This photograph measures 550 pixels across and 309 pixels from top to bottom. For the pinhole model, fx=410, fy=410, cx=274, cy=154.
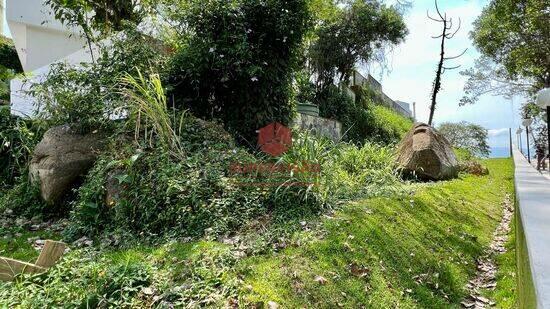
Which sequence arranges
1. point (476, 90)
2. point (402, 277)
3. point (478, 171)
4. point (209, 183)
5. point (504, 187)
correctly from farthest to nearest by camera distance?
1. point (476, 90)
2. point (478, 171)
3. point (504, 187)
4. point (209, 183)
5. point (402, 277)

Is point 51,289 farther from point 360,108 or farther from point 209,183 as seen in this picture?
point 360,108

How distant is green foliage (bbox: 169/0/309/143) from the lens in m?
6.08

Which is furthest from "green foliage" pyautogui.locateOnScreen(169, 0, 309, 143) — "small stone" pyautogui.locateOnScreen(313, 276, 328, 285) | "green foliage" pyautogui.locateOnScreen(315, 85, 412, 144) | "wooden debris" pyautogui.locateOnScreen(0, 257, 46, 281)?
"green foliage" pyautogui.locateOnScreen(315, 85, 412, 144)

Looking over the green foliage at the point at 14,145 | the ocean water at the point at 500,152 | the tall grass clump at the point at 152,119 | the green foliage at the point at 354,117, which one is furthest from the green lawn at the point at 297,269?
the ocean water at the point at 500,152

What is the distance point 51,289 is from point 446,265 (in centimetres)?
328

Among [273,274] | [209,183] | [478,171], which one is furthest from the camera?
[478,171]

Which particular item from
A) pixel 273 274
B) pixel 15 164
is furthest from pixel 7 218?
pixel 273 274

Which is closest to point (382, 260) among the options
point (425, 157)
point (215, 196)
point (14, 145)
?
point (215, 196)

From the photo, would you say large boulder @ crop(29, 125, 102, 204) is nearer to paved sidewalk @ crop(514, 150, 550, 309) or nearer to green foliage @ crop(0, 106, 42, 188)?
green foliage @ crop(0, 106, 42, 188)

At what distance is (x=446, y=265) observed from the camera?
3.83 metres

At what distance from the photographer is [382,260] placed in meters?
3.55

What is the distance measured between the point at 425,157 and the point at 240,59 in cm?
367

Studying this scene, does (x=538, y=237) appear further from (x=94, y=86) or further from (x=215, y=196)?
(x=94, y=86)

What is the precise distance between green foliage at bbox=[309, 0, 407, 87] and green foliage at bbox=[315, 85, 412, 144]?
576 millimetres
